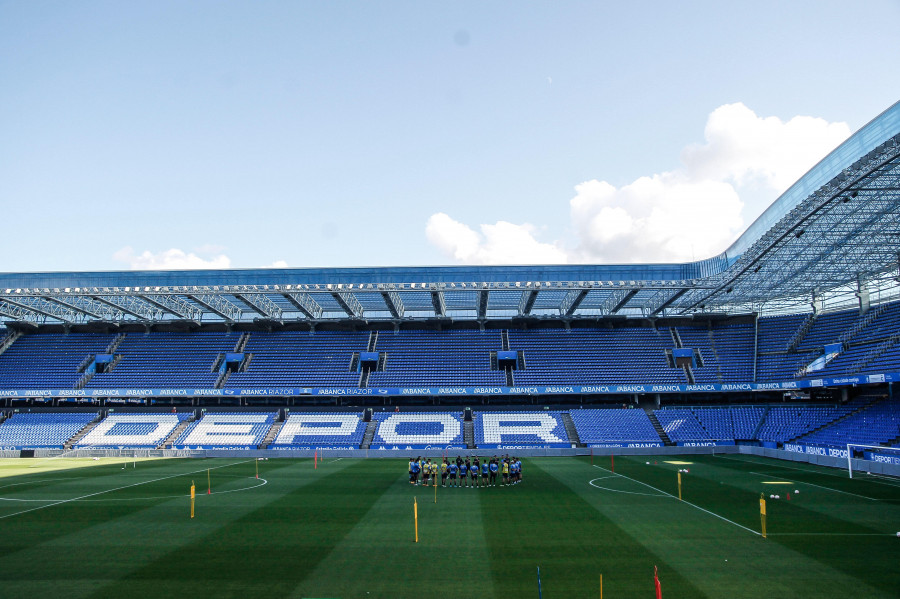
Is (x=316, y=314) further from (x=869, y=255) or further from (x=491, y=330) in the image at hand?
(x=869, y=255)

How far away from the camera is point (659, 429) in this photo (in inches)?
1660

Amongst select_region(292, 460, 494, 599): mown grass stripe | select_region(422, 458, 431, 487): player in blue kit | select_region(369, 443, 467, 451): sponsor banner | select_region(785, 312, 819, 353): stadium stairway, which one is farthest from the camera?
select_region(785, 312, 819, 353): stadium stairway

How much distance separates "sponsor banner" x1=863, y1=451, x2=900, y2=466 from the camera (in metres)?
27.2

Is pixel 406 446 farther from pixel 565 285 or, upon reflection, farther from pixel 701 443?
pixel 701 443

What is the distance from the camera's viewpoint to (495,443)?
40875 mm

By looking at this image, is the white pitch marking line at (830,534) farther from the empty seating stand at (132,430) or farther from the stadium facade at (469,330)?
the empty seating stand at (132,430)

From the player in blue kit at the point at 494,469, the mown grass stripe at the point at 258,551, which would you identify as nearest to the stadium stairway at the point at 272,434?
the mown grass stripe at the point at 258,551

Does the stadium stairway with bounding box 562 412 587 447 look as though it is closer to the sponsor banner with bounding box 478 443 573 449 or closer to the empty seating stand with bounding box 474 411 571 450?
the empty seating stand with bounding box 474 411 571 450

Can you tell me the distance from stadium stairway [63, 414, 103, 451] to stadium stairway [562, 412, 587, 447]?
A: 126 feet

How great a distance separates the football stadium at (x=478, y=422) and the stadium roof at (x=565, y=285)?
0.25 metres

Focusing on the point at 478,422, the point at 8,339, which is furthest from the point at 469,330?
the point at 8,339

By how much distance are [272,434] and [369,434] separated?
777 centimetres

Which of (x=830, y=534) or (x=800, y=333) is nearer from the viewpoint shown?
(x=830, y=534)

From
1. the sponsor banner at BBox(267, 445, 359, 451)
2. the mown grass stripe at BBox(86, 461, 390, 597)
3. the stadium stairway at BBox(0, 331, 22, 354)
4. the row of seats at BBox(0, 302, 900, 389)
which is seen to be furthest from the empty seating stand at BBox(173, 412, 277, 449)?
the stadium stairway at BBox(0, 331, 22, 354)
